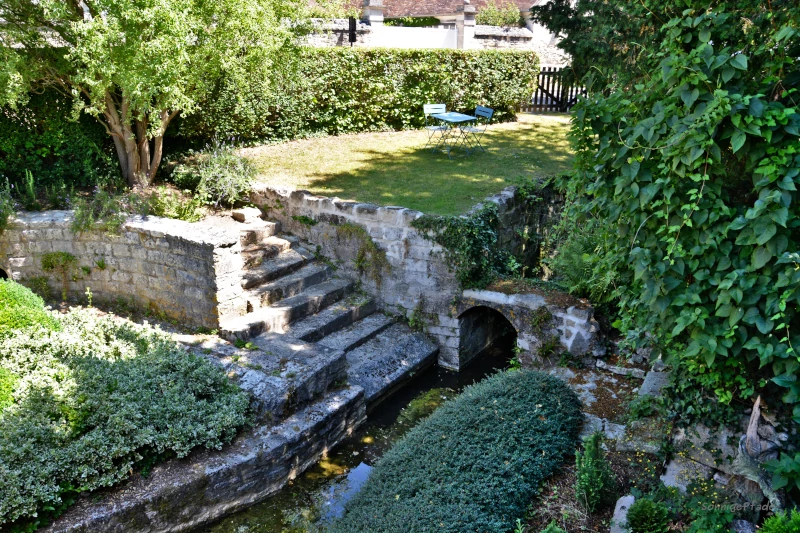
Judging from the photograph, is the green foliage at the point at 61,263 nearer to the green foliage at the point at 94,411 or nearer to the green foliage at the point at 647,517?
the green foliage at the point at 94,411

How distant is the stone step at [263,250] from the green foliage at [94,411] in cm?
201

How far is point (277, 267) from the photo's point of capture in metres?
9.17

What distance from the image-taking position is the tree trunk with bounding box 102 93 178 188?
9.71m

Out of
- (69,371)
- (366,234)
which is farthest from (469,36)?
(69,371)

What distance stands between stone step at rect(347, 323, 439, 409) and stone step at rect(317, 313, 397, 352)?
7 cm

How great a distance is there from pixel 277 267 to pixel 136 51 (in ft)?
10.8

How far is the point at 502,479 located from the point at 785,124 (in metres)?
3.09

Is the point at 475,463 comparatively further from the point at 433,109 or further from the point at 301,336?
the point at 433,109

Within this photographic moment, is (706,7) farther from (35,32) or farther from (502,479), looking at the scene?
(35,32)

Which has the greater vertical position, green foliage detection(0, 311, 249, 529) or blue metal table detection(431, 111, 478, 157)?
blue metal table detection(431, 111, 478, 157)

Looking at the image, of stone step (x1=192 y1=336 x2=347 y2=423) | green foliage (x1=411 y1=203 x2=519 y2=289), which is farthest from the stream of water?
green foliage (x1=411 y1=203 x2=519 y2=289)

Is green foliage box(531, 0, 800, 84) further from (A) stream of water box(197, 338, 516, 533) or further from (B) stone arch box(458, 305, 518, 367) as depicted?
(A) stream of water box(197, 338, 516, 533)

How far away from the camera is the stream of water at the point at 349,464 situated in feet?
19.9

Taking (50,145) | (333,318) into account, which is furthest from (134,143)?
(333,318)
